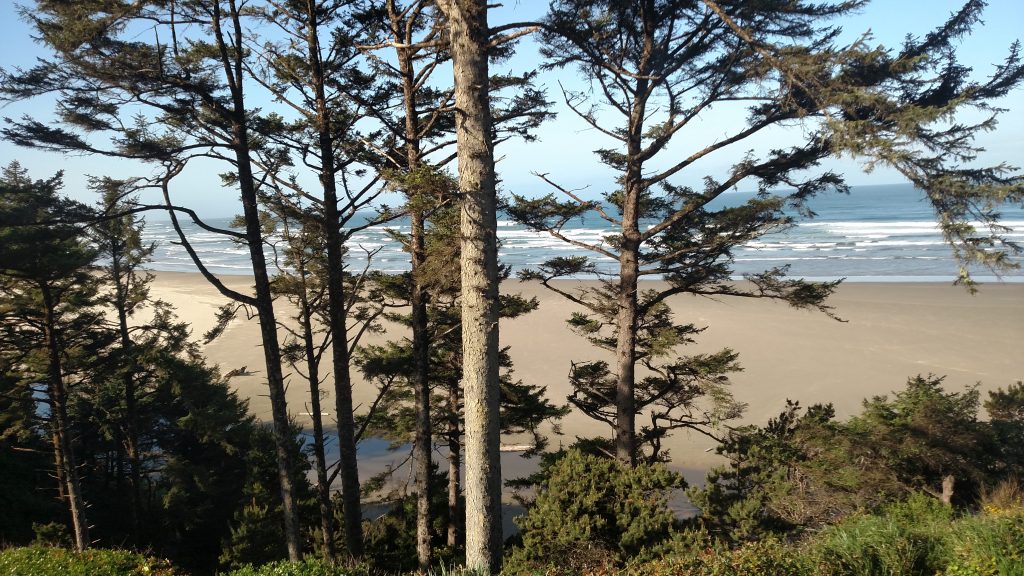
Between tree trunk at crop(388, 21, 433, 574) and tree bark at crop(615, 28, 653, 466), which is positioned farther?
tree bark at crop(615, 28, 653, 466)

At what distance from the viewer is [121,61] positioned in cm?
609

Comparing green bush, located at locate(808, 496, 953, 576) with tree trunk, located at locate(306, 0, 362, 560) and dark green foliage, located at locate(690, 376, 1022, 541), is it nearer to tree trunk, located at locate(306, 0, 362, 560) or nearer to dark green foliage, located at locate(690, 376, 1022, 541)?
dark green foliage, located at locate(690, 376, 1022, 541)

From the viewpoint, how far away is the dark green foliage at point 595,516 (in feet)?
17.9

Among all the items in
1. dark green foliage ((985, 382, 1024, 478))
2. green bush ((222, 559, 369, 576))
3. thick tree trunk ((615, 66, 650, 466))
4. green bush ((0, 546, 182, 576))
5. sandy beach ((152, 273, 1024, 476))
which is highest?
thick tree trunk ((615, 66, 650, 466))

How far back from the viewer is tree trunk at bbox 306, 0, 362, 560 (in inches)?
304

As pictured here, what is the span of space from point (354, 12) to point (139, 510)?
41.2 ft

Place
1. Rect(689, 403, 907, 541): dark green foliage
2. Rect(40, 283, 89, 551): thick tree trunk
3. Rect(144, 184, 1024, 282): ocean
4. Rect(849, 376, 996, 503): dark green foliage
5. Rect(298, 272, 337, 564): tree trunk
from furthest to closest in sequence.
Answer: Rect(144, 184, 1024, 282): ocean, Rect(40, 283, 89, 551): thick tree trunk, Rect(298, 272, 337, 564): tree trunk, Rect(849, 376, 996, 503): dark green foliage, Rect(689, 403, 907, 541): dark green foliage

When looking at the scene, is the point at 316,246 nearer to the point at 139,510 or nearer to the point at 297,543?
the point at 297,543

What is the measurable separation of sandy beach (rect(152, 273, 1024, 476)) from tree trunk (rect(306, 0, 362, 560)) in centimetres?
695

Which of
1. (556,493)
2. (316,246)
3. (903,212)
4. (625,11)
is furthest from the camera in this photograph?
(903,212)

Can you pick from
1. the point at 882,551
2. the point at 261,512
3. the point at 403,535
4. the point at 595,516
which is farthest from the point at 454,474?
the point at 882,551

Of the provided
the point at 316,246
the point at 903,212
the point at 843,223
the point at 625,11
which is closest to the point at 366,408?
the point at 316,246

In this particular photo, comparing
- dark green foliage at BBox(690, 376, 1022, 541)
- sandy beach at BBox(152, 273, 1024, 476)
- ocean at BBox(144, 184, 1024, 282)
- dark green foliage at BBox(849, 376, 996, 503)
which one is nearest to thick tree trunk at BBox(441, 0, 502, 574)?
dark green foliage at BBox(690, 376, 1022, 541)

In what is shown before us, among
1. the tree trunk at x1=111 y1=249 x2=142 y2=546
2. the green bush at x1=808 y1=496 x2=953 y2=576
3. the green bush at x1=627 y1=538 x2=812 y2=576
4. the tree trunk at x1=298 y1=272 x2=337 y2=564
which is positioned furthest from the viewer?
the tree trunk at x1=111 y1=249 x2=142 y2=546
